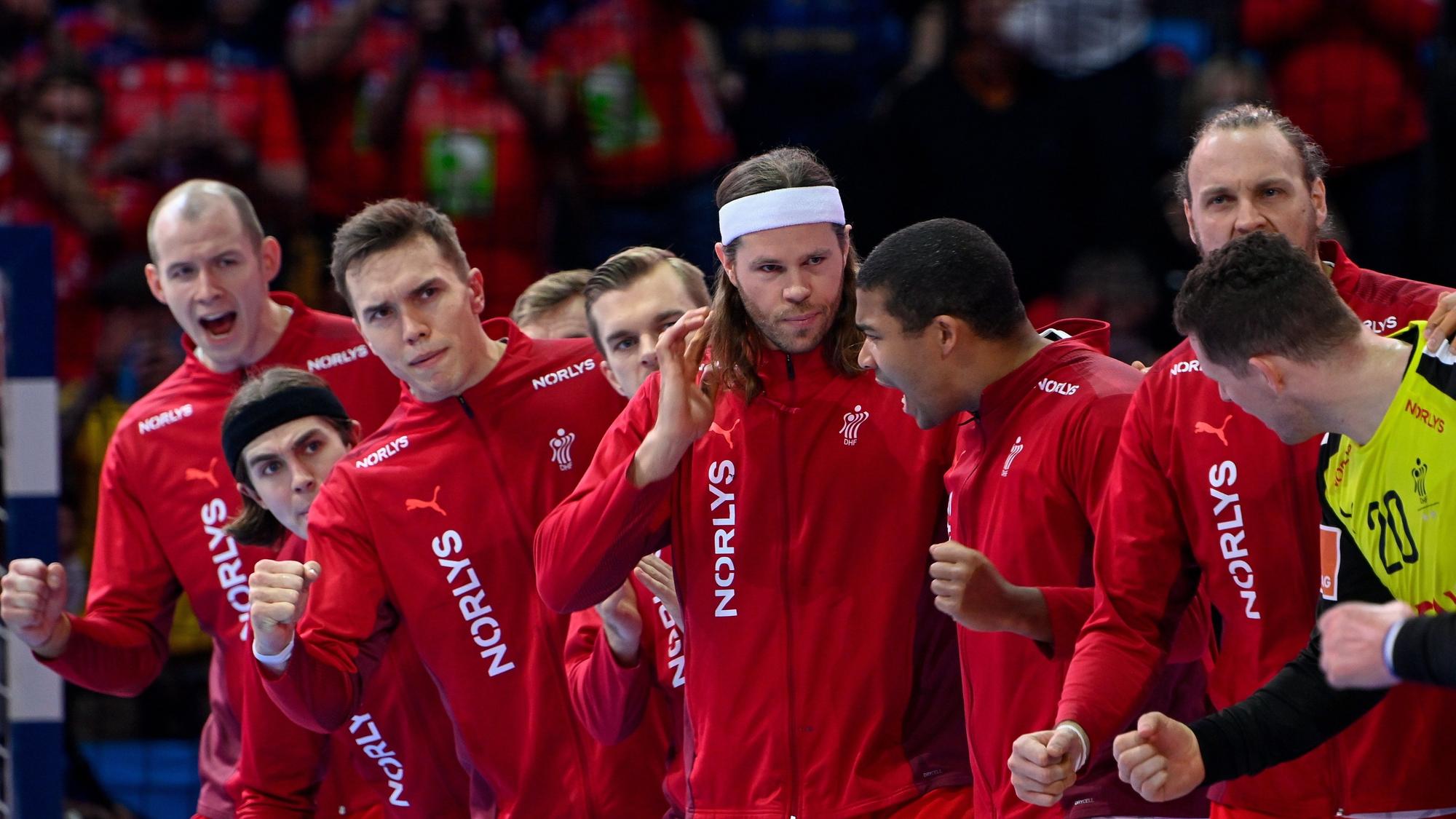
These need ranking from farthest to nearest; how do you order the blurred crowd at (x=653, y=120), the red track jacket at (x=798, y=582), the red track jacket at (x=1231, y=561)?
1. the blurred crowd at (x=653, y=120)
2. the red track jacket at (x=798, y=582)
3. the red track jacket at (x=1231, y=561)

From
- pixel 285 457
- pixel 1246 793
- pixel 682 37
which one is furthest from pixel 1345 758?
pixel 682 37

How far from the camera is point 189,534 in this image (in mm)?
5230

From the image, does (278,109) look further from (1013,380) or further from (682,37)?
(1013,380)

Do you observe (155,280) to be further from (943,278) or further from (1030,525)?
(1030,525)

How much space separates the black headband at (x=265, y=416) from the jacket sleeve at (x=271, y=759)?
0.59 m

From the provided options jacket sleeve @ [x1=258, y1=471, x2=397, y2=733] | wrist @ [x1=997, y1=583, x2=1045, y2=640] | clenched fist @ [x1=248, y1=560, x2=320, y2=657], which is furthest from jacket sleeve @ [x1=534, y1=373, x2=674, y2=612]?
wrist @ [x1=997, y1=583, x2=1045, y2=640]

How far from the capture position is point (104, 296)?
7.33 meters

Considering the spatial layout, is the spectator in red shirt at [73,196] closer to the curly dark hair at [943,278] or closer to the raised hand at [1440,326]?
the curly dark hair at [943,278]

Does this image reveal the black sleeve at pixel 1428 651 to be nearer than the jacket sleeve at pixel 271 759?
Yes

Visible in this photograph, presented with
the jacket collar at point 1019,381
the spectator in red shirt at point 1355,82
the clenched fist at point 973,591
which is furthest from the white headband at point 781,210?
the spectator in red shirt at point 1355,82

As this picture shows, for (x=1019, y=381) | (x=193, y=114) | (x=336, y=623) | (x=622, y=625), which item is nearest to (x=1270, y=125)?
(x=1019, y=381)

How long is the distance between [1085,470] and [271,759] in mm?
2347

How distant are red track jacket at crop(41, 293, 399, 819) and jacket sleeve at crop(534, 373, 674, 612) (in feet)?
4.87

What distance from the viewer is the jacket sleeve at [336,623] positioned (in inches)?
167
